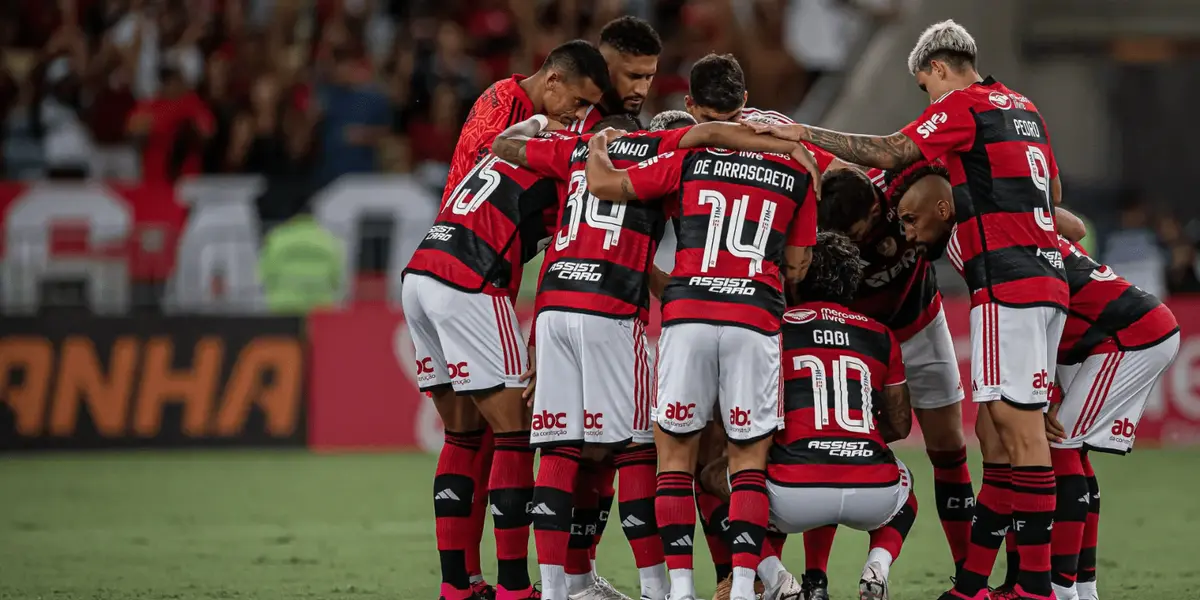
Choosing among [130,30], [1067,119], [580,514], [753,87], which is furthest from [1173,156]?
[580,514]

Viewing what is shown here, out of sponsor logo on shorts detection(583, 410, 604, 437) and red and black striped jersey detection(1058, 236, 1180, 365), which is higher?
red and black striped jersey detection(1058, 236, 1180, 365)

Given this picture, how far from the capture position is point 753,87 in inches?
686

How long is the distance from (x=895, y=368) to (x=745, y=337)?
0.99m

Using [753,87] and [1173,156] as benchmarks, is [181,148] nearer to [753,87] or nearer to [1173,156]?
[753,87]

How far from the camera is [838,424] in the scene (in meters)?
6.81

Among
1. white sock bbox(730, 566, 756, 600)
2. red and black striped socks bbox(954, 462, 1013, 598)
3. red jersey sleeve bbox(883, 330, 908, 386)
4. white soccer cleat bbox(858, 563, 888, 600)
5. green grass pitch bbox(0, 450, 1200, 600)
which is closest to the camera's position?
white sock bbox(730, 566, 756, 600)

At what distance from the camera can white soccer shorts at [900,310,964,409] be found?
7656mm

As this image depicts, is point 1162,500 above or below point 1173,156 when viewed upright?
below

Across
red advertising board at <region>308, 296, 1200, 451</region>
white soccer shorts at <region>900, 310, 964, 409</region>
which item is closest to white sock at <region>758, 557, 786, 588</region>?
white soccer shorts at <region>900, 310, 964, 409</region>

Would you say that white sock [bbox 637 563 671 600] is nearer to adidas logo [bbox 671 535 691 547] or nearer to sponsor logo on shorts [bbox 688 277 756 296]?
adidas logo [bbox 671 535 691 547]

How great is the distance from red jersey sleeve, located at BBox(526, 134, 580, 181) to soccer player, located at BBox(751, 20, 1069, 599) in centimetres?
99

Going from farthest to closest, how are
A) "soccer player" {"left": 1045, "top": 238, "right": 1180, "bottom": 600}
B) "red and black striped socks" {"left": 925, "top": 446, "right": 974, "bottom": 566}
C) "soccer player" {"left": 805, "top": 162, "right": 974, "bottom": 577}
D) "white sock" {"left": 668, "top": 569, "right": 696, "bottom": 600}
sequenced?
"red and black striped socks" {"left": 925, "top": 446, "right": 974, "bottom": 566}
"soccer player" {"left": 805, "top": 162, "right": 974, "bottom": 577}
"soccer player" {"left": 1045, "top": 238, "right": 1180, "bottom": 600}
"white sock" {"left": 668, "top": 569, "right": 696, "bottom": 600}

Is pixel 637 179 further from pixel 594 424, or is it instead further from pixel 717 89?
pixel 594 424

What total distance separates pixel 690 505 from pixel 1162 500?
6.23m
